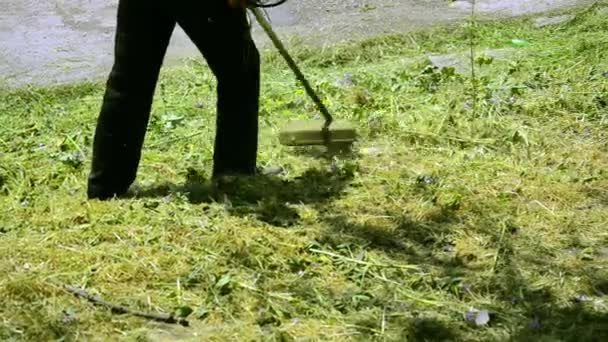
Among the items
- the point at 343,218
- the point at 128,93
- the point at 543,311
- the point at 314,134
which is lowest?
the point at 543,311

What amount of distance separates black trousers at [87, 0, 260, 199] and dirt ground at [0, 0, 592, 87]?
2.10 m

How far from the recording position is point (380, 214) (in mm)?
4242

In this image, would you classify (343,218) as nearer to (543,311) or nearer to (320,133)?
(320,133)

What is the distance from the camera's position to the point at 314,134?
4848 millimetres

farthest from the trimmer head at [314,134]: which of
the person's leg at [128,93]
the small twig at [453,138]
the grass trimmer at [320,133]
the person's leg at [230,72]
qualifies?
the person's leg at [128,93]

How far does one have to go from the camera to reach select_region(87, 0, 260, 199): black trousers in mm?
4070

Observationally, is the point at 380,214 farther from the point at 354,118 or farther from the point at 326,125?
the point at 354,118

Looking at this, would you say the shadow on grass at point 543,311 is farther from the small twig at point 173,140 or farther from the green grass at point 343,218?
the small twig at point 173,140

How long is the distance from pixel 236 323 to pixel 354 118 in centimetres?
240

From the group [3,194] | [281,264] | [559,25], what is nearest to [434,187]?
[281,264]

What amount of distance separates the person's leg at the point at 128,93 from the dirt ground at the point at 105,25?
2080mm

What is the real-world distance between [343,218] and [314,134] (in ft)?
2.58

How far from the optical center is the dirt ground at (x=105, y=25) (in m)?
6.52

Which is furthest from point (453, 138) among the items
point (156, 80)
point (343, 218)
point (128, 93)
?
point (128, 93)
